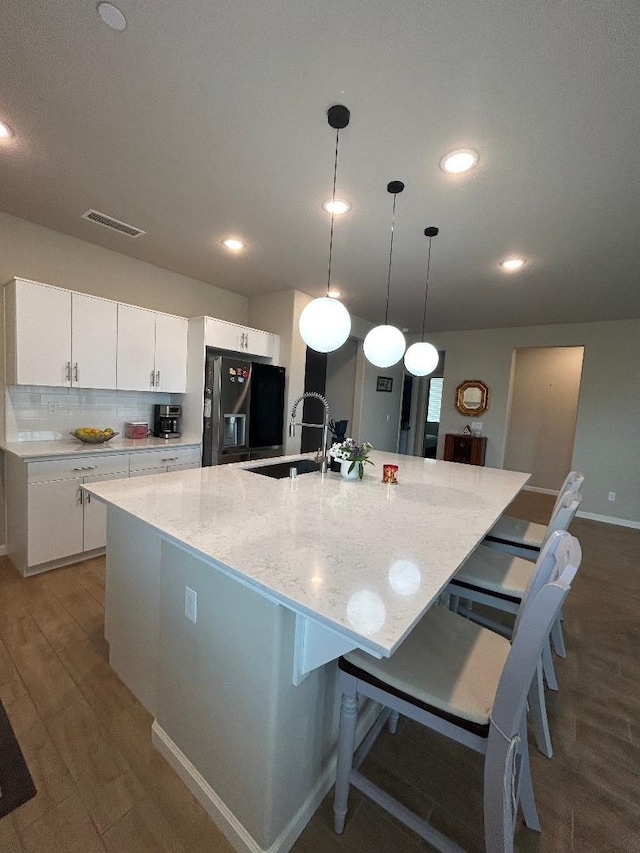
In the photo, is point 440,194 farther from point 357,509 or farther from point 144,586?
point 144,586

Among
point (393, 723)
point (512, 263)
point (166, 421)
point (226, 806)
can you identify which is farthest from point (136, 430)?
point (512, 263)

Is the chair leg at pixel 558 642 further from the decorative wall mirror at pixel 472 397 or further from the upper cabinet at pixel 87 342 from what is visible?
the decorative wall mirror at pixel 472 397

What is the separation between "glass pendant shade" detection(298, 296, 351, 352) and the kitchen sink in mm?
824

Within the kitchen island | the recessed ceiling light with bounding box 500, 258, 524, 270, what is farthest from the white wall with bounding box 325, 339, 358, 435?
the kitchen island

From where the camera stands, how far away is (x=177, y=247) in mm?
3043

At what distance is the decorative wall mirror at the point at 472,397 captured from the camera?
18.4 ft

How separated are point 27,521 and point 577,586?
4.26 metres

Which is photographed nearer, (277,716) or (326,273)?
(277,716)

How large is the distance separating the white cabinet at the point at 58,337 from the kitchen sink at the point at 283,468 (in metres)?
1.75

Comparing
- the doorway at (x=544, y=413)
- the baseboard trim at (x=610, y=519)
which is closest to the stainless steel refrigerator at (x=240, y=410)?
the doorway at (x=544, y=413)

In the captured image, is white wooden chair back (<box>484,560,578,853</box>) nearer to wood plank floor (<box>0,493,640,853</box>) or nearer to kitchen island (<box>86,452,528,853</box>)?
kitchen island (<box>86,452,528,853</box>)

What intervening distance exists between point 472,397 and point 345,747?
545 centimetres

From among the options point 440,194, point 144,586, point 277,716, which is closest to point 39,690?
point 144,586

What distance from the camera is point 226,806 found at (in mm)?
1112
